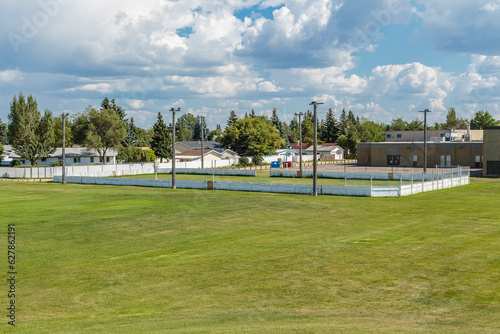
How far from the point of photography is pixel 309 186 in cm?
5053

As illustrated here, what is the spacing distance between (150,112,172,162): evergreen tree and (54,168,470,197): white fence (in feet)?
180

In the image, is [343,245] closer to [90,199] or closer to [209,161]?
[90,199]

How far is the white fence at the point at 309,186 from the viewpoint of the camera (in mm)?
47781

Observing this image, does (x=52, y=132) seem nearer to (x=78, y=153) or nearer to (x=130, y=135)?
(x=78, y=153)

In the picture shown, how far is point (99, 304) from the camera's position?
1580 centimetres

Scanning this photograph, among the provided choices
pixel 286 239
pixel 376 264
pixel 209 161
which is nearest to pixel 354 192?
pixel 286 239

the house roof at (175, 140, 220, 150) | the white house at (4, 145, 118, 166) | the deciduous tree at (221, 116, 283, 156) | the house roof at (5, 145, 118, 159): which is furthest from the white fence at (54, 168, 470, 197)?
the house roof at (175, 140, 220, 150)

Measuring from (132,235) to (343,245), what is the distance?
11.5m

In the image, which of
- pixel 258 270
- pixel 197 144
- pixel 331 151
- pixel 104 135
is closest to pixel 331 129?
pixel 331 151

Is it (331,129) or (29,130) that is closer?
(29,130)

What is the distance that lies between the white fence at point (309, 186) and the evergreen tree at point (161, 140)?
54.8 meters

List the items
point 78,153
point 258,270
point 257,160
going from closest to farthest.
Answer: point 258,270, point 78,153, point 257,160

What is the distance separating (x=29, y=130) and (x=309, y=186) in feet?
240

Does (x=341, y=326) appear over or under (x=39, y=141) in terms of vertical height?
under
